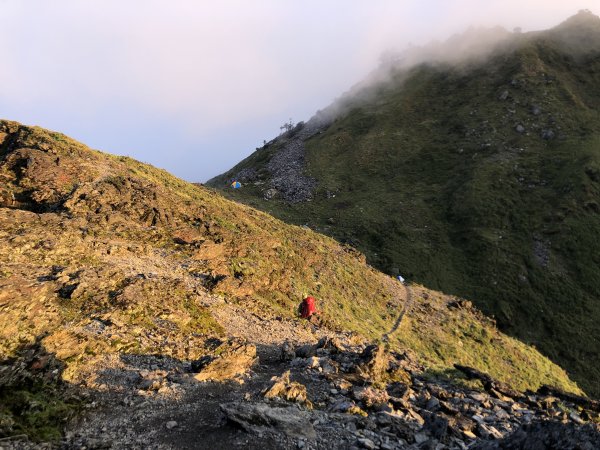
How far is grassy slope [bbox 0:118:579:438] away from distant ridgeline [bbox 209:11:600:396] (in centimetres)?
1306

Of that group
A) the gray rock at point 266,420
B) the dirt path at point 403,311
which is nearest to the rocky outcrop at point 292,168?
the dirt path at point 403,311

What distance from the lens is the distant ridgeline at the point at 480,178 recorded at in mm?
55250

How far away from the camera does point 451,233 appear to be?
67625 millimetres

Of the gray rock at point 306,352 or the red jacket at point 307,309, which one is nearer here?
the gray rock at point 306,352

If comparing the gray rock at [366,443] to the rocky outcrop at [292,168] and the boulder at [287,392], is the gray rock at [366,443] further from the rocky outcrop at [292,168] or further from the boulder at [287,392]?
the rocky outcrop at [292,168]

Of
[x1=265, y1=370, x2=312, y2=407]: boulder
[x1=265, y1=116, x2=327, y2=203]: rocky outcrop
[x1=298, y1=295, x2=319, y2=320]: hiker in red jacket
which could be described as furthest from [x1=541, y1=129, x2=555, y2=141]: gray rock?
[x1=265, y1=370, x2=312, y2=407]: boulder

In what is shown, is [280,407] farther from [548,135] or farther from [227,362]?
[548,135]

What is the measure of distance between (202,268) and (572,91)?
11034 centimetres

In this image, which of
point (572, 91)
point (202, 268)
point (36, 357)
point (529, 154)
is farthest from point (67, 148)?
point (572, 91)

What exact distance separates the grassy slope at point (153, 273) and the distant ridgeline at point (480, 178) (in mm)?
13063

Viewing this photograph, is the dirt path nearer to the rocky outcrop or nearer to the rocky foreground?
the rocky foreground

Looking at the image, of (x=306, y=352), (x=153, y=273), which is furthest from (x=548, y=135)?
(x=153, y=273)

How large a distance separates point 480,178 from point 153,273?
70.8m

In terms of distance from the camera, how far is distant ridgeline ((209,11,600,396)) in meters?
55.2
